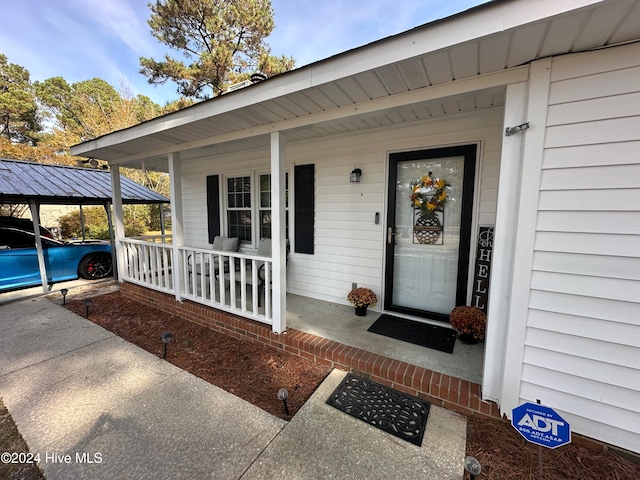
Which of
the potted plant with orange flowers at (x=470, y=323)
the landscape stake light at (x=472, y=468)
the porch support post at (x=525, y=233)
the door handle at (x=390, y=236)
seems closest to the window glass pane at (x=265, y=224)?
the door handle at (x=390, y=236)

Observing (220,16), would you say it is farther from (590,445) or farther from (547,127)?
(590,445)

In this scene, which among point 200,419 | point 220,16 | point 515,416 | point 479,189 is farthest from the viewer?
point 220,16

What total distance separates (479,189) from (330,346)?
2164mm

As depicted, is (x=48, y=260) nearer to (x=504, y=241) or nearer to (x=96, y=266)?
(x=96, y=266)

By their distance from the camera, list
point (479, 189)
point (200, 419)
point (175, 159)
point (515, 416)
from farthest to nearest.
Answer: point (175, 159), point (479, 189), point (200, 419), point (515, 416)

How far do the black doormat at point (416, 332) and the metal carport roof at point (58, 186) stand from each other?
5659 mm

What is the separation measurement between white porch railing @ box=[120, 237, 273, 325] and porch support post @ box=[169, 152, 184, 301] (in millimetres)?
28

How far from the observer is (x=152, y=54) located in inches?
356

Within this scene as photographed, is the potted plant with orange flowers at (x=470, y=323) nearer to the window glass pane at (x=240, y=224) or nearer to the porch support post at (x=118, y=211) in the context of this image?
the window glass pane at (x=240, y=224)

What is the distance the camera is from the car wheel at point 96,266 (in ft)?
18.4

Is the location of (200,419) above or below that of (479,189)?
below

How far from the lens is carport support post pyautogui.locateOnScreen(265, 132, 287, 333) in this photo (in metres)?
2.53

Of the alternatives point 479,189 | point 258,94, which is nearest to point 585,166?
point 479,189

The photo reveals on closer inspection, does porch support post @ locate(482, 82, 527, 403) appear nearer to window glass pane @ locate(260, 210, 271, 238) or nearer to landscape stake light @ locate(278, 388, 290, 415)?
landscape stake light @ locate(278, 388, 290, 415)
